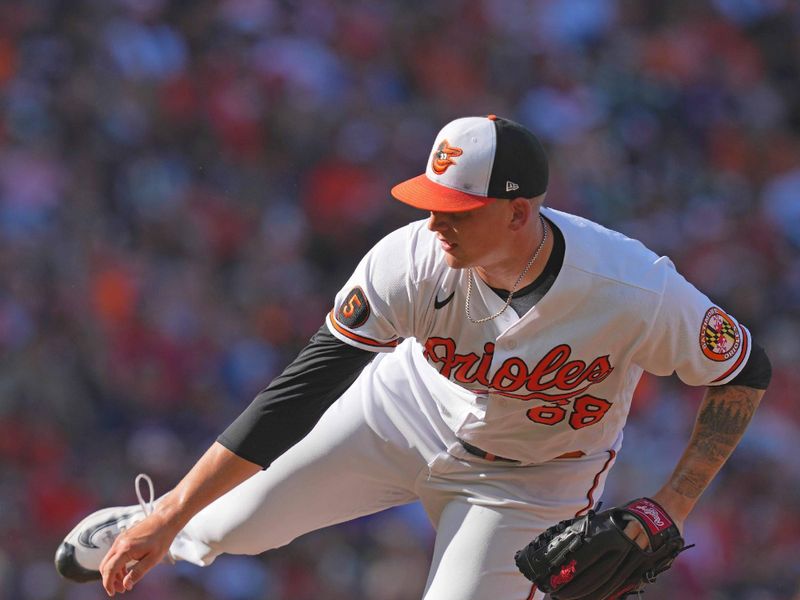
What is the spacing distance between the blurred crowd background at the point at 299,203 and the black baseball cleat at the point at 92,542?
6.83 feet

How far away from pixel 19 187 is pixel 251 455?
15.4 ft

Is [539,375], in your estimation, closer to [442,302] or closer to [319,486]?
[442,302]

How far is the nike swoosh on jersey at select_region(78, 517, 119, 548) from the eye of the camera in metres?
4.58

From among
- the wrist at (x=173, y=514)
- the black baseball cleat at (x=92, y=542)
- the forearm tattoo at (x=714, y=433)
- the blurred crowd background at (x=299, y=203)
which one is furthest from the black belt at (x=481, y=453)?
the blurred crowd background at (x=299, y=203)

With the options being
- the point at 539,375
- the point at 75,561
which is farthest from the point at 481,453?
the point at 75,561

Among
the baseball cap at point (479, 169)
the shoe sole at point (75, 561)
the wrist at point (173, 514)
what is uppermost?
the baseball cap at point (479, 169)

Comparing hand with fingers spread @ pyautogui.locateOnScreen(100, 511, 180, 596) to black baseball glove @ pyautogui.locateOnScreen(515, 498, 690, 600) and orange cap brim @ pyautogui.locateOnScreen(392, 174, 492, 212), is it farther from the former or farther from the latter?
orange cap brim @ pyautogui.locateOnScreen(392, 174, 492, 212)

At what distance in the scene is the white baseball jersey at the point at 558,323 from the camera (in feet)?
11.9

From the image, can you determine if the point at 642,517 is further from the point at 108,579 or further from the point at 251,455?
the point at 108,579

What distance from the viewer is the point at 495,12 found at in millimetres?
9781

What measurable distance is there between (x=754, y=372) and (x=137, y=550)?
1835mm

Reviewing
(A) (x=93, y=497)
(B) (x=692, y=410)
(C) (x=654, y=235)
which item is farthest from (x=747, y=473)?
(A) (x=93, y=497)

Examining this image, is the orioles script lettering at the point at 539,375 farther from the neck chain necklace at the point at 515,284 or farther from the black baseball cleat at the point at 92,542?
the black baseball cleat at the point at 92,542

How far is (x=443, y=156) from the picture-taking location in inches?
141
